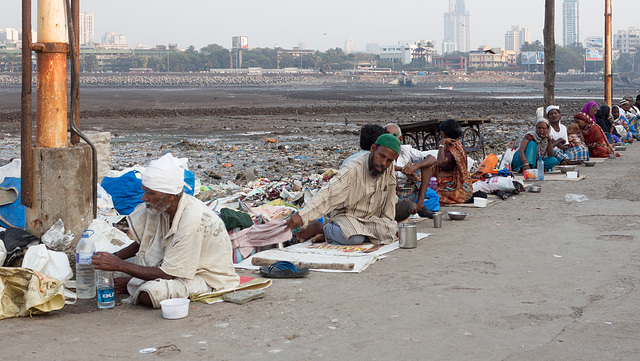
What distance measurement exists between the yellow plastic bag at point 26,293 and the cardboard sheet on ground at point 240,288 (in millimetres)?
834

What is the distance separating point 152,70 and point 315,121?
129136mm

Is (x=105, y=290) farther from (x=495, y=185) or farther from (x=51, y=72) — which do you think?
(x=495, y=185)

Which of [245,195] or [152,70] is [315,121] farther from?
[152,70]

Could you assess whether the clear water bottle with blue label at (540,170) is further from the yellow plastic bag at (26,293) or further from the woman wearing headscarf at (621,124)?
the yellow plastic bag at (26,293)

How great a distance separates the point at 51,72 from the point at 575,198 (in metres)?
6.19

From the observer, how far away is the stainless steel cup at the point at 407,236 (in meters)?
6.24

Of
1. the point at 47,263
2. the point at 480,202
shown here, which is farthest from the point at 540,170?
the point at 47,263

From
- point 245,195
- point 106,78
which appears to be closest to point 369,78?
point 106,78

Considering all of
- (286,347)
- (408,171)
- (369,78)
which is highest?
(369,78)

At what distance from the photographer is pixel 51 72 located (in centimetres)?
583

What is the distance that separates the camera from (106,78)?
122938mm

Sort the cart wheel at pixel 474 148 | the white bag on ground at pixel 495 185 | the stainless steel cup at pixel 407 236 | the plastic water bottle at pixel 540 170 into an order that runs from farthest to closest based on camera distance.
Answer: the cart wheel at pixel 474 148 < the plastic water bottle at pixel 540 170 < the white bag on ground at pixel 495 185 < the stainless steel cup at pixel 407 236

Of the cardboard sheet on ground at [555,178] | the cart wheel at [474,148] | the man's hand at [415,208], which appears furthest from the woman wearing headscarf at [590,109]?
the man's hand at [415,208]

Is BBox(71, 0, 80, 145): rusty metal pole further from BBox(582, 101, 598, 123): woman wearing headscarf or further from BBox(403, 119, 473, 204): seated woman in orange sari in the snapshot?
BBox(582, 101, 598, 123): woman wearing headscarf
